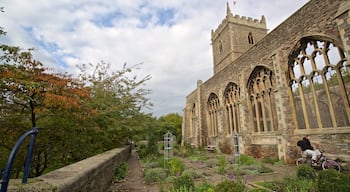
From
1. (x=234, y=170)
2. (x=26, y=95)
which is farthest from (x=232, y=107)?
(x=26, y=95)

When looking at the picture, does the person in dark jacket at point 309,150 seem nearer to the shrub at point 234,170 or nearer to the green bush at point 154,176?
the shrub at point 234,170

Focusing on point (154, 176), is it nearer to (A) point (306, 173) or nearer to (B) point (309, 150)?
(A) point (306, 173)

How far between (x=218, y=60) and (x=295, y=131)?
21.0 m

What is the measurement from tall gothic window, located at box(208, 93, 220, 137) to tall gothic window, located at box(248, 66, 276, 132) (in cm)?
510

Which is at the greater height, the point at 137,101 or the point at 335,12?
the point at 335,12

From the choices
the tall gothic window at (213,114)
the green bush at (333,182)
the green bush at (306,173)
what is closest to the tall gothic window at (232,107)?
the tall gothic window at (213,114)

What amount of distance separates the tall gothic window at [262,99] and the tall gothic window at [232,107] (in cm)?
167

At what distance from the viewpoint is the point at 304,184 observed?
12.5 feet

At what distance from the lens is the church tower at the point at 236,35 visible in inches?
927

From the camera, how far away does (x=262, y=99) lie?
1032 cm

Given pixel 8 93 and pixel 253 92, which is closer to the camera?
pixel 8 93

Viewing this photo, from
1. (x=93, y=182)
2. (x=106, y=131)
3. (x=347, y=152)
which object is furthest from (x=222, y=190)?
(x=106, y=131)

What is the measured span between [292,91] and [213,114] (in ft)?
28.8

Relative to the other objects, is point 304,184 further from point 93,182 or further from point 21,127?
point 21,127
